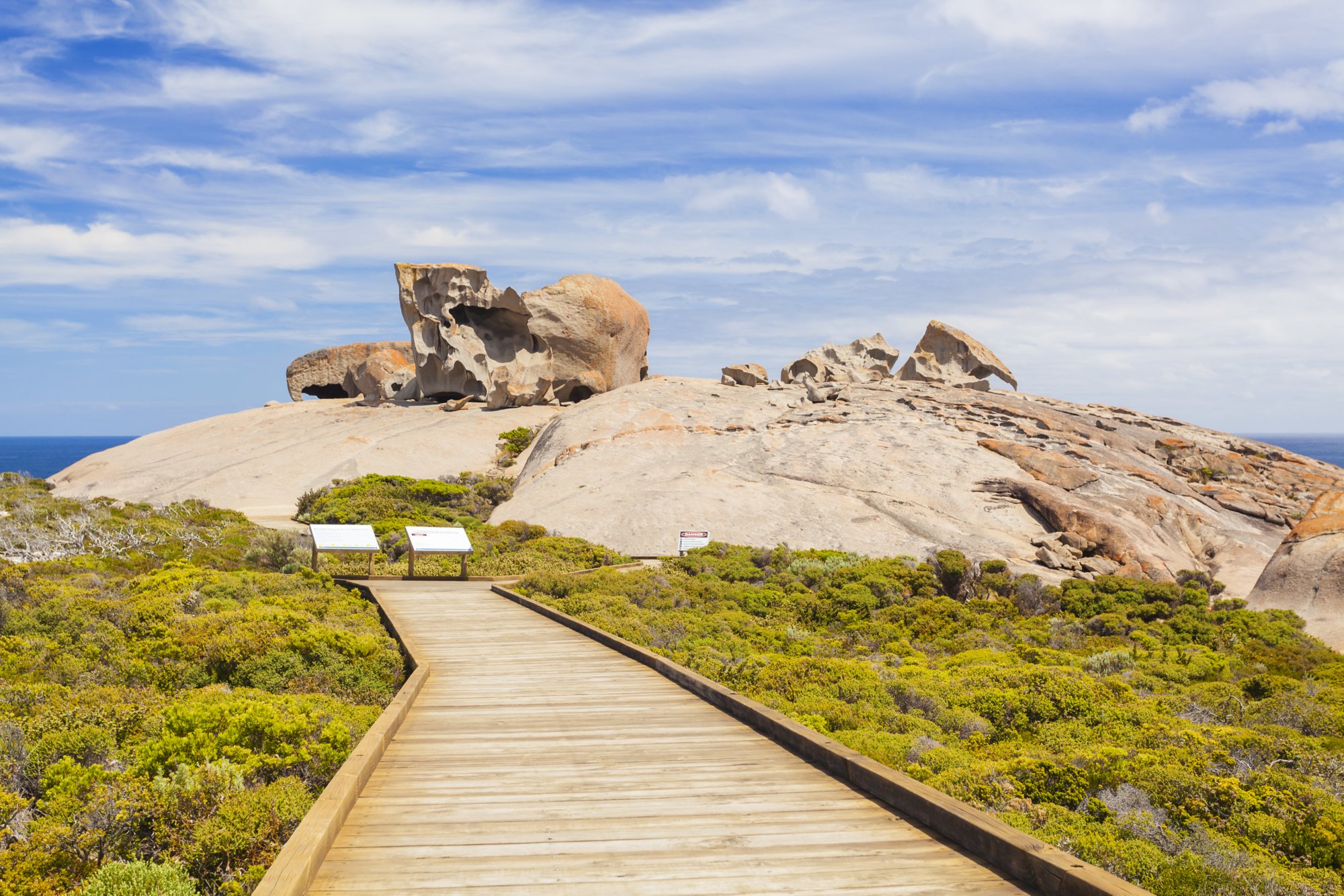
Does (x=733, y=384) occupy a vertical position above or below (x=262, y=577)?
above

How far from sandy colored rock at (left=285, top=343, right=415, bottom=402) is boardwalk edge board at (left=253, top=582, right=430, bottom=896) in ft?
172

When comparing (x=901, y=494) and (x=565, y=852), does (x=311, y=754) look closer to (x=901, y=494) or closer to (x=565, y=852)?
(x=565, y=852)

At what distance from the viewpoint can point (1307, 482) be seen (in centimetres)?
3186

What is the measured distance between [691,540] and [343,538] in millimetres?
8195

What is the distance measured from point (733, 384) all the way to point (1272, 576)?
90.7 ft

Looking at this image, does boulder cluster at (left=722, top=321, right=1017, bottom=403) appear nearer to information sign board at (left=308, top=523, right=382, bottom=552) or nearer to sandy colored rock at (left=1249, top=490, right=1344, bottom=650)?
sandy colored rock at (left=1249, top=490, right=1344, bottom=650)

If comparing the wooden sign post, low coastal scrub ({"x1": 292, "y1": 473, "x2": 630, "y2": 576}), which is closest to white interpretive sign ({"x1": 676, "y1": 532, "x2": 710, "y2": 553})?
the wooden sign post

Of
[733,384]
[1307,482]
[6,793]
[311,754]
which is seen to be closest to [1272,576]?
[1307,482]

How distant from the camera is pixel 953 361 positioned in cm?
4325

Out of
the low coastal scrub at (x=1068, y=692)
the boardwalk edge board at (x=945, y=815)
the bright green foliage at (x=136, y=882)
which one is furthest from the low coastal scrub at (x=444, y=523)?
the bright green foliage at (x=136, y=882)

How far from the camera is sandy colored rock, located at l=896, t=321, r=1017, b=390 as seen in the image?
42656 mm

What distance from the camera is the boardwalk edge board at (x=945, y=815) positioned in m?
4.06

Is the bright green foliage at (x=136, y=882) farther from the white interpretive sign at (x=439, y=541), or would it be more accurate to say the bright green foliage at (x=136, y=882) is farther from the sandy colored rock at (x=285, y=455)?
the sandy colored rock at (x=285, y=455)

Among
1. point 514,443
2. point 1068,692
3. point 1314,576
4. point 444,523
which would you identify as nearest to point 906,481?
point 1314,576
